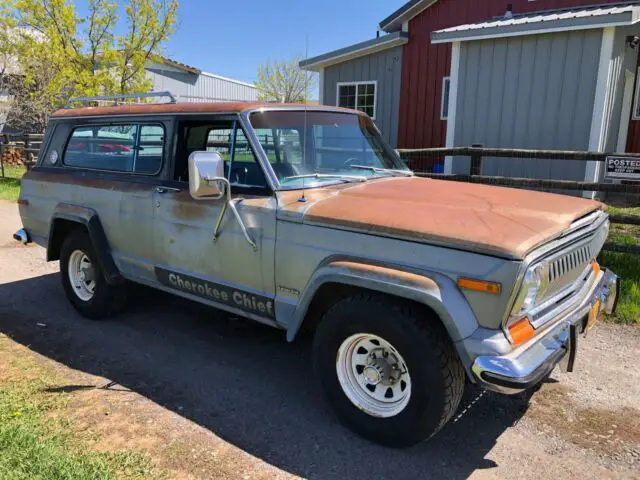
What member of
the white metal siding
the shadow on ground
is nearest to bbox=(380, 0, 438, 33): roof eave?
the white metal siding

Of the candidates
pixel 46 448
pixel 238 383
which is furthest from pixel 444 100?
pixel 46 448

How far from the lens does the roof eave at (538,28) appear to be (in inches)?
342

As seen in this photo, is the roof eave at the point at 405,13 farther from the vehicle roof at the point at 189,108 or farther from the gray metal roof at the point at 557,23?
the vehicle roof at the point at 189,108

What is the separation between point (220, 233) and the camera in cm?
370

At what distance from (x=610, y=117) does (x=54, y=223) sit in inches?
369

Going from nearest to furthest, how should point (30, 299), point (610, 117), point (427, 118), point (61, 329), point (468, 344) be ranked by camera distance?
point (468, 344), point (61, 329), point (30, 299), point (610, 117), point (427, 118)

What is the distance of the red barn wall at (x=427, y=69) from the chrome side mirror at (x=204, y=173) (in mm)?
10582

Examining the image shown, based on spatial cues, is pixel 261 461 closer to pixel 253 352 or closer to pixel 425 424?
pixel 425 424

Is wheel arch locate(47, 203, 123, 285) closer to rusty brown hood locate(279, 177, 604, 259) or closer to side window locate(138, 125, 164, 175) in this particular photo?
side window locate(138, 125, 164, 175)

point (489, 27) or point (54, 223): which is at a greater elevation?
point (489, 27)

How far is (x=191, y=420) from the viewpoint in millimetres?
3383

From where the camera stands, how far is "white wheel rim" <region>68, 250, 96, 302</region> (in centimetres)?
504

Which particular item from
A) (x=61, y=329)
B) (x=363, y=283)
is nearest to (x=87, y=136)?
(x=61, y=329)

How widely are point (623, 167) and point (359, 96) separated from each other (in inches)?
365
